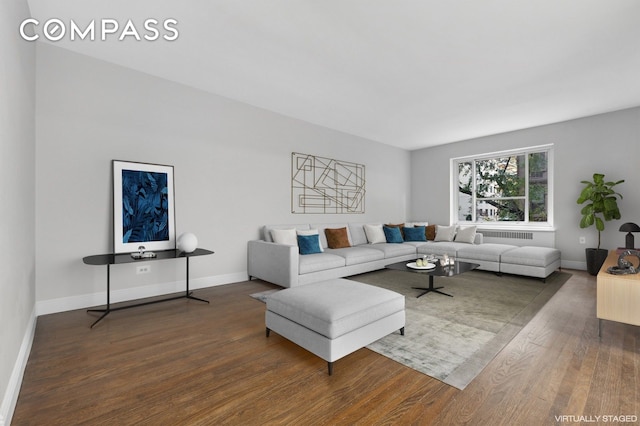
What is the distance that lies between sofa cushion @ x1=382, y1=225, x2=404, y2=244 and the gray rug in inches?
48.4

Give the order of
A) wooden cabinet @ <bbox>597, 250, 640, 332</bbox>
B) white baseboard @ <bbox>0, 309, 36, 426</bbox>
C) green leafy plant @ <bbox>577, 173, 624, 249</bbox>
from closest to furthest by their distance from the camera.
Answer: white baseboard @ <bbox>0, 309, 36, 426</bbox>, wooden cabinet @ <bbox>597, 250, 640, 332</bbox>, green leafy plant @ <bbox>577, 173, 624, 249</bbox>

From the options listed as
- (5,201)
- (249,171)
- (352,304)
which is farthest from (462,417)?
(249,171)

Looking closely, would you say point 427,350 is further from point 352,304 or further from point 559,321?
point 559,321

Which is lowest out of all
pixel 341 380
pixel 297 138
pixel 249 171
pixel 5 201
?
pixel 341 380

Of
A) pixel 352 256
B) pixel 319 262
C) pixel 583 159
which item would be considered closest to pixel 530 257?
pixel 583 159

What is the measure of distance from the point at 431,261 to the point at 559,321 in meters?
1.54

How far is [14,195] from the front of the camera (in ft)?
6.56

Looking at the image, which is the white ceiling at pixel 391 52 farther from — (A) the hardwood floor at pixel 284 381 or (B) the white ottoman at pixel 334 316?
(A) the hardwood floor at pixel 284 381

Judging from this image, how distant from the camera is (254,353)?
7.52 ft

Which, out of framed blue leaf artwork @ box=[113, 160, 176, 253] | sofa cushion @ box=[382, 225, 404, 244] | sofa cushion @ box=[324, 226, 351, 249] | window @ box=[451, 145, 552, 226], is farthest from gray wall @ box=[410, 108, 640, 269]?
framed blue leaf artwork @ box=[113, 160, 176, 253]

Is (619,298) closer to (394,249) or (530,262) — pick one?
(530,262)

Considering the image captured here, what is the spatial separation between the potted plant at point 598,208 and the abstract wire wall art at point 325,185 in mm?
3812

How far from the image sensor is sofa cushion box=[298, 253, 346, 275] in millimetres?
4109

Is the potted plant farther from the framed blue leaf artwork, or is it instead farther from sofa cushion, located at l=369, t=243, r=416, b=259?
the framed blue leaf artwork
